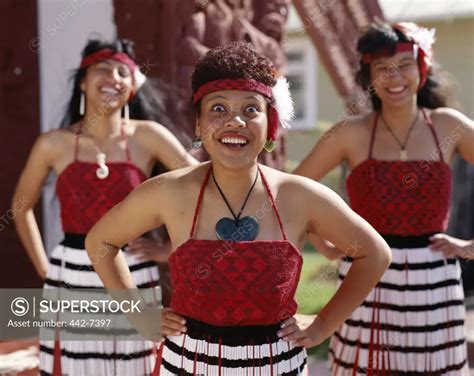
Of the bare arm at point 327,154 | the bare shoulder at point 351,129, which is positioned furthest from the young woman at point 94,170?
the bare shoulder at point 351,129

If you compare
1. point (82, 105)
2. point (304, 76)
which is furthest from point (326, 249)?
point (304, 76)

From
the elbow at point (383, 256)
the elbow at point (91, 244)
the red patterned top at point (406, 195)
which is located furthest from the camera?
the red patterned top at point (406, 195)

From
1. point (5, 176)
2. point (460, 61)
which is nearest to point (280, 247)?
point (5, 176)

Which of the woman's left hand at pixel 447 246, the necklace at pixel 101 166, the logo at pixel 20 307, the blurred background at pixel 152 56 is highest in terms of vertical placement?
the blurred background at pixel 152 56

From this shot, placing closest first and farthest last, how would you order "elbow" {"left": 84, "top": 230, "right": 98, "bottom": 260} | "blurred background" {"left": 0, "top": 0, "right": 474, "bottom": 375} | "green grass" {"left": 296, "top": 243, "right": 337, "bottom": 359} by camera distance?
1. "elbow" {"left": 84, "top": 230, "right": 98, "bottom": 260}
2. "blurred background" {"left": 0, "top": 0, "right": 474, "bottom": 375}
3. "green grass" {"left": 296, "top": 243, "right": 337, "bottom": 359}

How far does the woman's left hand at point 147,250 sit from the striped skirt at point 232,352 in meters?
1.27

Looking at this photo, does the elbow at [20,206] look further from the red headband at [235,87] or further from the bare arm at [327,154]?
the red headband at [235,87]

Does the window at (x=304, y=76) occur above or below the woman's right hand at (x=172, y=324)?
above

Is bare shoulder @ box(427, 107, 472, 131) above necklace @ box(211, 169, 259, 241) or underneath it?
above

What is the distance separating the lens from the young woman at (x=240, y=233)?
7.39 ft

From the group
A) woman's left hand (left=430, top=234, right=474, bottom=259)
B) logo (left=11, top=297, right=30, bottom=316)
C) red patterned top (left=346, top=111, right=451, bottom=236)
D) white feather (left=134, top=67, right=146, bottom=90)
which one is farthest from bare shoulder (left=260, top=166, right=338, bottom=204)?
logo (left=11, top=297, right=30, bottom=316)

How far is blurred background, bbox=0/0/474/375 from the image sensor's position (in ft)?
15.3

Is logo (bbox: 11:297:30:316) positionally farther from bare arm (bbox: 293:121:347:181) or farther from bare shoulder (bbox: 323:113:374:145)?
bare shoulder (bbox: 323:113:374:145)

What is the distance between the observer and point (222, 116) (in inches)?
90.7
